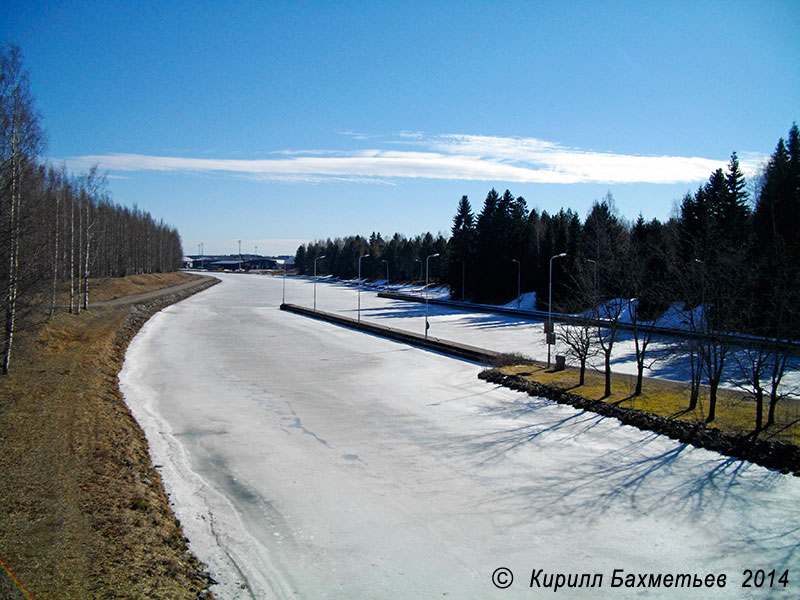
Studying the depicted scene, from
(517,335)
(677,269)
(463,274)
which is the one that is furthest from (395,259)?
(677,269)

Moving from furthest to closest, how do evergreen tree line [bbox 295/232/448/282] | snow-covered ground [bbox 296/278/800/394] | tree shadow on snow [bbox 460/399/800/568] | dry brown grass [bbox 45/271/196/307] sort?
1. evergreen tree line [bbox 295/232/448/282]
2. dry brown grass [bbox 45/271/196/307]
3. snow-covered ground [bbox 296/278/800/394]
4. tree shadow on snow [bbox 460/399/800/568]

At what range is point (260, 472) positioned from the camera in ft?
50.6

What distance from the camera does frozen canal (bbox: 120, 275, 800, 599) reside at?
10539 mm

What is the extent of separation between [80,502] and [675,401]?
20613mm

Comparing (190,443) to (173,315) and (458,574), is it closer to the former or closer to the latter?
(458,574)

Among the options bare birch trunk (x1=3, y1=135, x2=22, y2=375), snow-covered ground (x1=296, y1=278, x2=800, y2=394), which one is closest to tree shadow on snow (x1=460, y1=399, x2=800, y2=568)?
snow-covered ground (x1=296, y1=278, x2=800, y2=394)

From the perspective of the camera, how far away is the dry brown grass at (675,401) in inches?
721

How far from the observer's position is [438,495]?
45.8 feet

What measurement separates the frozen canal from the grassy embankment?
2.95ft

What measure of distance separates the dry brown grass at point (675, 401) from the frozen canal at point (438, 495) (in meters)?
1.96

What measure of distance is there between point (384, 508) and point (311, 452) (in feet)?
15.1

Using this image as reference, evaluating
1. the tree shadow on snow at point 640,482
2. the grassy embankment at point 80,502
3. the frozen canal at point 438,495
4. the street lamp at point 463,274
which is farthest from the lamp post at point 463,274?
the grassy embankment at point 80,502

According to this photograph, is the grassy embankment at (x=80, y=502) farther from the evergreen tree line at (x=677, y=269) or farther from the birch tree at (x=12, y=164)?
the evergreen tree line at (x=677, y=269)

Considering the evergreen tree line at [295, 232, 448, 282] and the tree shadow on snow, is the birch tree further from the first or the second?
the evergreen tree line at [295, 232, 448, 282]
